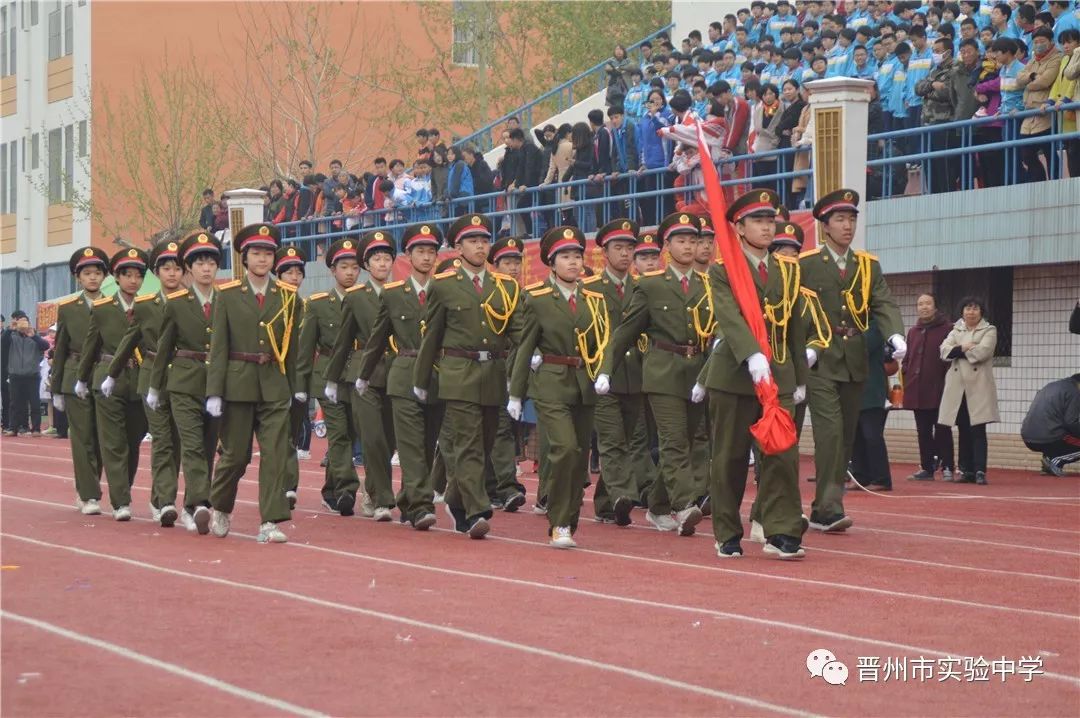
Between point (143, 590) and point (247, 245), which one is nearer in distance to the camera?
point (143, 590)

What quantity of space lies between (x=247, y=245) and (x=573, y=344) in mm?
2370

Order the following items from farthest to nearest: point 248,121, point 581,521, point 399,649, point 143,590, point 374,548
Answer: point 248,121 < point 581,521 < point 374,548 < point 143,590 < point 399,649

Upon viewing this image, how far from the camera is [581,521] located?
14734 millimetres

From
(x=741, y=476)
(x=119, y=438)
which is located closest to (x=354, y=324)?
(x=119, y=438)

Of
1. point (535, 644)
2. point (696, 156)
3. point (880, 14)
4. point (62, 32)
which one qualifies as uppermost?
point (62, 32)

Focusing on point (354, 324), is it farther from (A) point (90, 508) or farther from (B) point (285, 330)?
(A) point (90, 508)

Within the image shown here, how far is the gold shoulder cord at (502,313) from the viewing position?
13523 millimetres

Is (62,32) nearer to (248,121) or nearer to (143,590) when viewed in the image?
(248,121)

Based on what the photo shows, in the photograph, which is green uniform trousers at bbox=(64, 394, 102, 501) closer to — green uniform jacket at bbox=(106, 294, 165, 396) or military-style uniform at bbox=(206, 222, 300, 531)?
green uniform jacket at bbox=(106, 294, 165, 396)

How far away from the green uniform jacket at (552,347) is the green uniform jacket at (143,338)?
10.5 feet

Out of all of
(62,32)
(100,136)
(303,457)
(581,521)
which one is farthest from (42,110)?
(581,521)

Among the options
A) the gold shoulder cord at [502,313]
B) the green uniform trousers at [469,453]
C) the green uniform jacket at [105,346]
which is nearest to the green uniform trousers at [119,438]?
the green uniform jacket at [105,346]

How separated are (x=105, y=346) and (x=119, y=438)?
0.77 meters

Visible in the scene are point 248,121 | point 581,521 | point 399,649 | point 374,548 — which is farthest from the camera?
point 248,121
